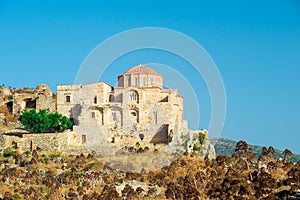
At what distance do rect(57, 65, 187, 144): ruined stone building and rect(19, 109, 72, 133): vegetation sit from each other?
1260 millimetres

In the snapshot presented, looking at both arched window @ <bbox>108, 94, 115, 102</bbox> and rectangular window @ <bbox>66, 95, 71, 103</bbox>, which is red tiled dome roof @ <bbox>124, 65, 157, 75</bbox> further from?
rectangular window @ <bbox>66, 95, 71, 103</bbox>

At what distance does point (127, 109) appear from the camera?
51281 millimetres

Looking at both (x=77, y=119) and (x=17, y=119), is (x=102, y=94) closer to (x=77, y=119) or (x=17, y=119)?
(x=77, y=119)

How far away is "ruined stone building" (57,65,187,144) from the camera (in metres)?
50.0

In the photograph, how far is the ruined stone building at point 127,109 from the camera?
5000 cm

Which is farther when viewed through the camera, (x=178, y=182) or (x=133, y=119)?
(x=133, y=119)

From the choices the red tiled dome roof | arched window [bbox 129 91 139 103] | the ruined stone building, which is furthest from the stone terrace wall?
the red tiled dome roof

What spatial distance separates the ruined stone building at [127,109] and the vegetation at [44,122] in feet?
4.13

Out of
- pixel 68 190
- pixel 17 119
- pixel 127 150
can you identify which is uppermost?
pixel 17 119

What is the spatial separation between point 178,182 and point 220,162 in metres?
5.07

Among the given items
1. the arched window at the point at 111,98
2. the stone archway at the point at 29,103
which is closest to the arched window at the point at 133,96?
the arched window at the point at 111,98

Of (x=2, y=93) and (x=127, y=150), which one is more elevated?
(x=2, y=93)

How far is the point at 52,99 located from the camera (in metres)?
56.2

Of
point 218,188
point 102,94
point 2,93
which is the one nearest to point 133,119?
point 102,94
